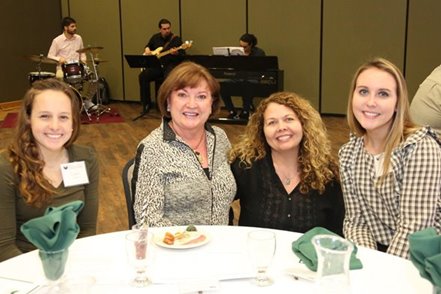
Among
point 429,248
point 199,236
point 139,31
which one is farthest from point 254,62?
point 429,248

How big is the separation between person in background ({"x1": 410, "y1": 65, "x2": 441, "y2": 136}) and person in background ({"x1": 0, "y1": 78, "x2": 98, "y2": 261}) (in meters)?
1.62

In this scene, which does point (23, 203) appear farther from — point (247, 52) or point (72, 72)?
point (72, 72)

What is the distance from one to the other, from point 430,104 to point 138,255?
1.71 meters

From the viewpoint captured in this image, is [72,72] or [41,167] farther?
[72,72]

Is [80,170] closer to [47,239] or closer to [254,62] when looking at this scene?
[47,239]

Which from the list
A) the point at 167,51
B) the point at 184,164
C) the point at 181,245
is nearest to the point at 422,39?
the point at 167,51

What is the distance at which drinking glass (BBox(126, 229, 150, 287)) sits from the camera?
1412mm

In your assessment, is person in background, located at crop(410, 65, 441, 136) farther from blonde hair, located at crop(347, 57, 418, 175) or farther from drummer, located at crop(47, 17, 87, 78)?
drummer, located at crop(47, 17, 87, 78)

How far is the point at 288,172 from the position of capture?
234cm

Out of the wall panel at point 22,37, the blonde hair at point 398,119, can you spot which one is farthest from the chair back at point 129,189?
the wall panel at point 22,37

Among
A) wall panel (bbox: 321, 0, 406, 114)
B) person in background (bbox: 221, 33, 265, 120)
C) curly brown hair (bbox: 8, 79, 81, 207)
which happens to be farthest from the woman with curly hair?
wall panel (bbox: 321, 0, 406, 114)

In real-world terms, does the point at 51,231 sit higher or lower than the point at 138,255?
higher

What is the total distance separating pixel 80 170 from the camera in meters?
2.17

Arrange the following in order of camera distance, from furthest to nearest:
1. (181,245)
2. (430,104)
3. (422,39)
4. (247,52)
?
(247,52) < (422,39) < (430,104) < (181,245)
